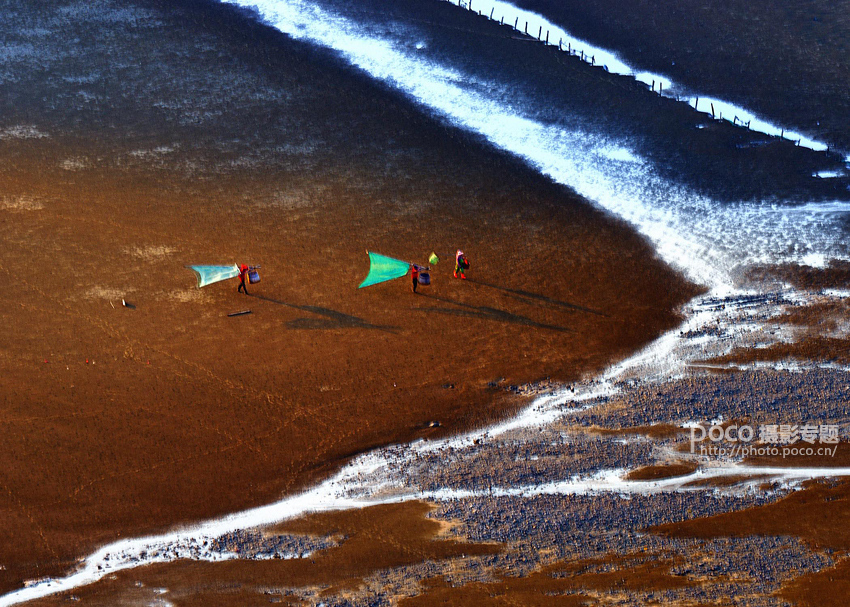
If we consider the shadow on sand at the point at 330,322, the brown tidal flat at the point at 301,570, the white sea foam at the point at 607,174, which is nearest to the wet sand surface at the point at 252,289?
the shadow on sand at the point at 330,322

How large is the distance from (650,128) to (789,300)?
10.8 m

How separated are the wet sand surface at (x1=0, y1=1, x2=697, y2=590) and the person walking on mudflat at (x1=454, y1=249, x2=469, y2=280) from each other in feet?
1.27

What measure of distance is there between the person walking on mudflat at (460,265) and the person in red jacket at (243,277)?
7.33m

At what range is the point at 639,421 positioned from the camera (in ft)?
78.8

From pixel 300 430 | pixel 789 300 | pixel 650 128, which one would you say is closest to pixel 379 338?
pixel 300 430

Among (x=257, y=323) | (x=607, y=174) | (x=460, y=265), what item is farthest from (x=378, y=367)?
(x=607, y=174)

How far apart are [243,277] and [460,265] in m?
7.59

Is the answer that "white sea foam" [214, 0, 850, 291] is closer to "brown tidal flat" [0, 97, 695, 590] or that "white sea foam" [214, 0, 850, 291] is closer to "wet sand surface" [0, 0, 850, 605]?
"wet sand surface" [0, 0, 850, 605]

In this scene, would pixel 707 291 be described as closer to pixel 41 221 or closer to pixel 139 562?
pixel 139 562

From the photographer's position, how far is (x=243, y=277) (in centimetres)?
2748

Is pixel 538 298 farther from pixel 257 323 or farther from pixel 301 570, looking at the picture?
pixel 301 570

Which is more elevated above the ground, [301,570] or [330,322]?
[330,322]

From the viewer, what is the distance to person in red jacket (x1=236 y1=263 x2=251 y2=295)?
89.7 ft

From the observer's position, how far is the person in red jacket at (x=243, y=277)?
1077 inches
